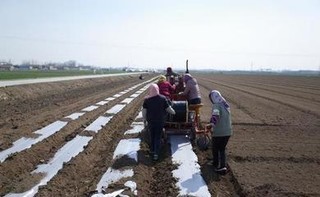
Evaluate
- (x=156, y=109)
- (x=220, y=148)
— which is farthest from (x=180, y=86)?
(x=220, y=148)

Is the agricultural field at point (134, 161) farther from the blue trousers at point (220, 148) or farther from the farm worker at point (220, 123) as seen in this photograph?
the farm worker at point (220, 123)

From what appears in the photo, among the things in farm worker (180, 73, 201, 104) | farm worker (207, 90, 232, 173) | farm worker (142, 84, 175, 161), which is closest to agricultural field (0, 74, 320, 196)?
farm worker (207, 90, 232, 173)

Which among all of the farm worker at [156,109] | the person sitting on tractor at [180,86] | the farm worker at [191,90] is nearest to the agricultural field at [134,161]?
the farm worker at [156,109]

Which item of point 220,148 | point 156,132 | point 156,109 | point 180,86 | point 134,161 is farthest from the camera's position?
point 180,86

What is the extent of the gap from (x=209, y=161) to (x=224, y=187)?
204cm

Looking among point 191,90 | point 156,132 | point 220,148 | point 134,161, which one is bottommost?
point 134,161

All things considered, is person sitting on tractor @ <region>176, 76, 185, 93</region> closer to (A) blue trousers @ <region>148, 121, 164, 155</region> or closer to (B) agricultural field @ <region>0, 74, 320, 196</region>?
(B) agricultural field @ <region>0, 74, 320, 196</region>

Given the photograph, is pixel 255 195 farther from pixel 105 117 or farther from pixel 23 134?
pixel 105 117

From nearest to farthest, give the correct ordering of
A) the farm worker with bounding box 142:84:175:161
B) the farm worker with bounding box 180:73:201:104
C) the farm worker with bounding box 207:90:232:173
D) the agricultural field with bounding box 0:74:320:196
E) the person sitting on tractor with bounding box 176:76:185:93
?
the agricultural field with bounding box 0:74:320:196, the farm worker with bounding box 207:90:232:173, the farm worker with bounding box 142:84:175:161, the farm worker with bounding box 180:73:201:104, the person sitting on tractor with bounding box 176:76:185:93

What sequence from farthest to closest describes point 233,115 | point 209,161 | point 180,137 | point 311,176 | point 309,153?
point 233,115
point 180,137
point 309,153
point 209,161
point 311,176

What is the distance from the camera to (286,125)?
16.6 m

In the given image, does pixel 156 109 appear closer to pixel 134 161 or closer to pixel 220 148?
pixel 134 161

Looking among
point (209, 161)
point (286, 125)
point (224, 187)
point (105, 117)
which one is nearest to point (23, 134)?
point (105, 117)

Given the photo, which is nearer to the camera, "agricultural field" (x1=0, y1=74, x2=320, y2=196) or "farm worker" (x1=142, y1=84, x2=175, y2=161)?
"agricultural field" (x1=0, y1=74, x2=320, y2=196)
